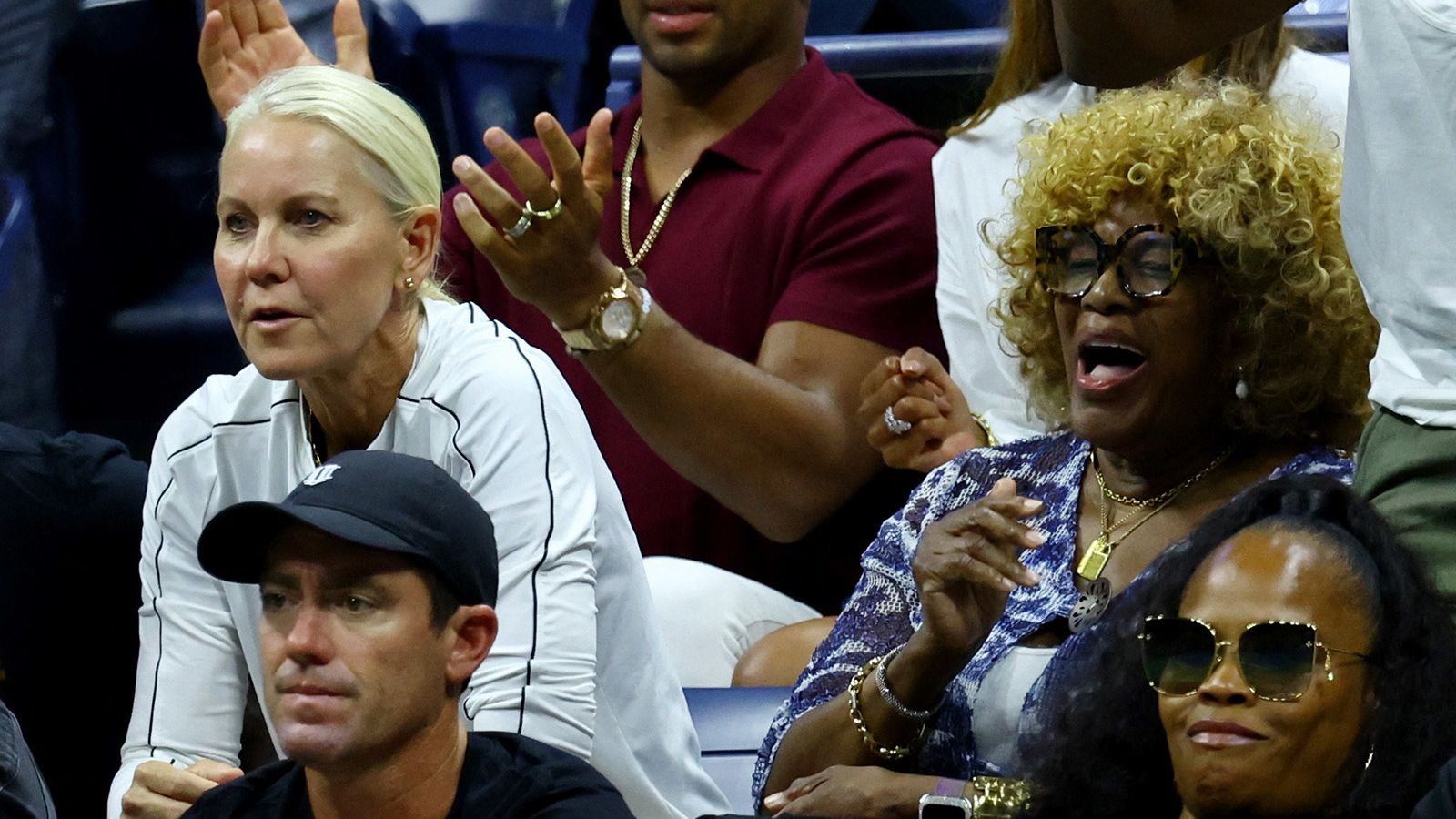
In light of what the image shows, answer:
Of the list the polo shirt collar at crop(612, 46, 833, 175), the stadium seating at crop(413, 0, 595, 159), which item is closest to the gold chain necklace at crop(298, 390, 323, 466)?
the polo shirt collar at crop(612, 46, 833, 175)

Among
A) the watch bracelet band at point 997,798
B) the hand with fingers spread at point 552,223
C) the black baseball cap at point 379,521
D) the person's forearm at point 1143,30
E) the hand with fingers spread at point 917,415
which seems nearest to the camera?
the person's forearm at point 1143,30

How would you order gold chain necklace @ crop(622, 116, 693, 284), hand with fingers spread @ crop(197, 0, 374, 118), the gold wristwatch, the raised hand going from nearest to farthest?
the raised hand → the gold wristwatch → hand with fingers spread @ crop(197, 0, 374, 118) → gold chain necklace @ crop(622, 116, 693, 284)

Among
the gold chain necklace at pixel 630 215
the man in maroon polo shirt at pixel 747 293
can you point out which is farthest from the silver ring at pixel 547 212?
the gold chain necklace at pixel 630 215

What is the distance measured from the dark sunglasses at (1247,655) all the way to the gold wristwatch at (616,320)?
1148 mm

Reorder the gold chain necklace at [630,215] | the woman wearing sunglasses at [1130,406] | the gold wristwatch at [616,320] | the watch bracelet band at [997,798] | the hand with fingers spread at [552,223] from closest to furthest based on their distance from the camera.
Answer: the watch bracelet band at [997,798] → the woman wearing sunglasses at [1130,406] → the hand with fingers spread at [552,223] → the gold wristwatch at [616,320] → the gold chain necklace at [630,215]

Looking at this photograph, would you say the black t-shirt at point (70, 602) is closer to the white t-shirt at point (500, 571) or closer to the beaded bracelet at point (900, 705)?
the white t-shirt at point (500, 571)

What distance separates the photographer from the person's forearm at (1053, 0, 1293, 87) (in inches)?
55.3

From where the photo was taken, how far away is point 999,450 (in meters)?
2.78

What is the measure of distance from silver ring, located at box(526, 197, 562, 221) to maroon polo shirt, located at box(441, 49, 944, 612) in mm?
498

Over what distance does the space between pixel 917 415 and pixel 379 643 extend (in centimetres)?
109

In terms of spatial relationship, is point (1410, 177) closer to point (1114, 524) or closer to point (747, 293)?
point (1114, 524)

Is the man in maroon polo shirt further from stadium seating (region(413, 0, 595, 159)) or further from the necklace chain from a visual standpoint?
stadium seating (region(413, 0, 595, 159))

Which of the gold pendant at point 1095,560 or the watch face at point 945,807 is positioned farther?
the gold pendant at point 1095,560

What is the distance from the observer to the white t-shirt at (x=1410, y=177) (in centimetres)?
186
